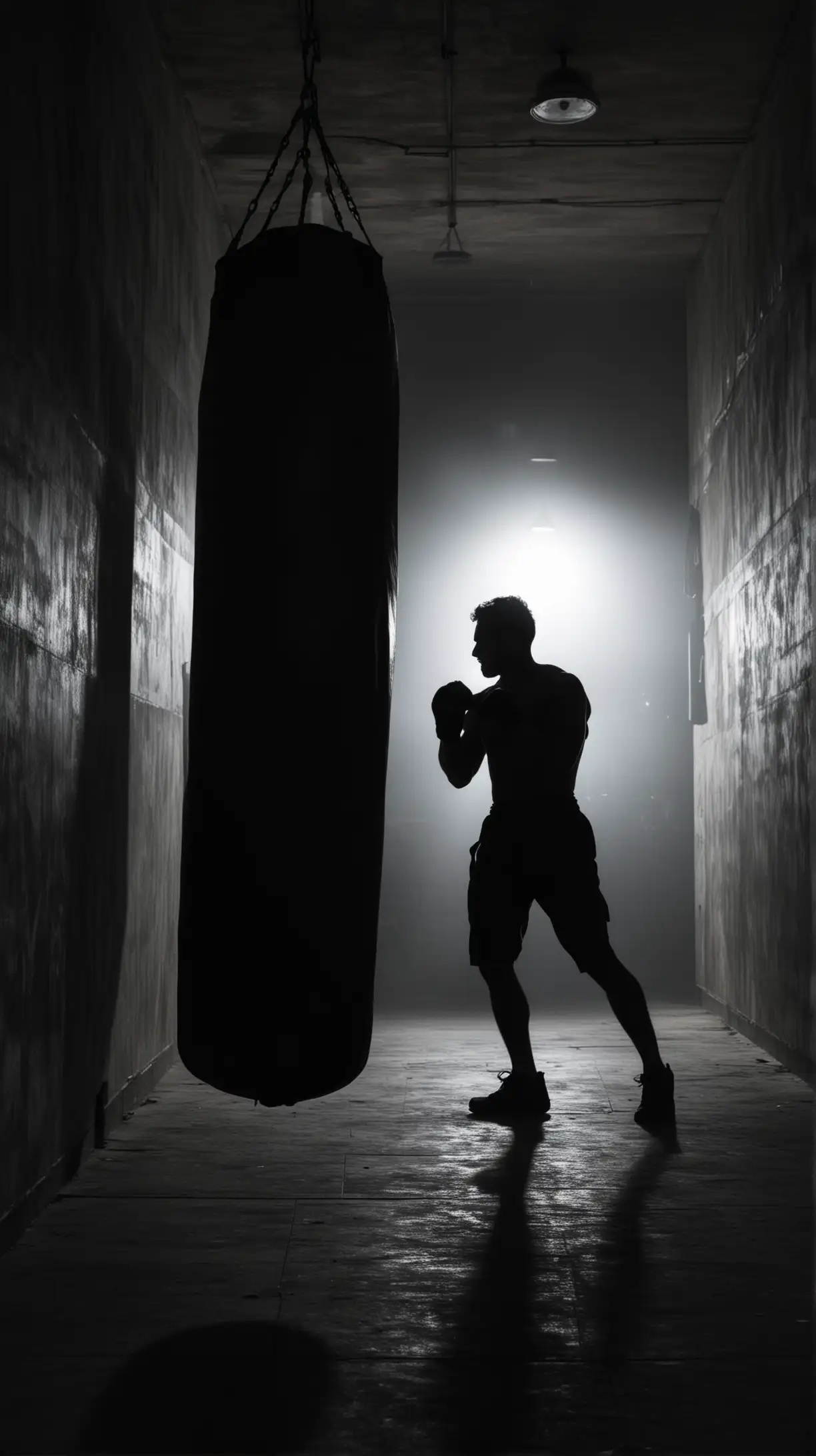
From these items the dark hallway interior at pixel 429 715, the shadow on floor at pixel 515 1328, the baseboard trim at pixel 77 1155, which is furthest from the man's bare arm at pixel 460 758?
the baseboard trim at pixel 77 1155

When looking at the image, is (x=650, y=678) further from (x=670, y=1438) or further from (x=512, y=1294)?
(x=670, y=1438)

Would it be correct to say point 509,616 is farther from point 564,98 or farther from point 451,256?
point 451,256

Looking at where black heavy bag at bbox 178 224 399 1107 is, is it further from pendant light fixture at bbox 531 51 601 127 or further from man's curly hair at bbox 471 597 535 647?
pendant light fixture at bbox 531 51 601 127

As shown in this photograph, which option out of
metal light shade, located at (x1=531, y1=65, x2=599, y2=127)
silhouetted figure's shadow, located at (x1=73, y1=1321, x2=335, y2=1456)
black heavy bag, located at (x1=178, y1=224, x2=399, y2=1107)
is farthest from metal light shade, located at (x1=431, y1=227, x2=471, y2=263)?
silhouetted figure's shadow, located at (x1=73, y1=1321, x2=335, y2=1456)

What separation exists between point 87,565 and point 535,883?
59.0 inches

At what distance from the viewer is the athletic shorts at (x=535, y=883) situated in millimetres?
4051

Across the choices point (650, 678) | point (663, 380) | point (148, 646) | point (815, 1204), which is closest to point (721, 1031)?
point (650, 678)

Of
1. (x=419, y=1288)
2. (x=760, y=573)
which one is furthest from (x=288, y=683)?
(x=760, y=573)

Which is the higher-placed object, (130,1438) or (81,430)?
(81,430)

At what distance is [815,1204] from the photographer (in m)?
2.01

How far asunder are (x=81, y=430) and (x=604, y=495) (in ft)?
17.1

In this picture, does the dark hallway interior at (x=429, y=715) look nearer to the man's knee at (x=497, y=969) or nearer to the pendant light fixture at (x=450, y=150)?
the pendant light fixture at (x=450, y=150)

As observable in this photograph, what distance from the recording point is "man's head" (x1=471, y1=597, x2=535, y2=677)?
4.21 metres

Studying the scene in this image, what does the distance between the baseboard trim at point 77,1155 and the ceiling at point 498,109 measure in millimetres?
3447
